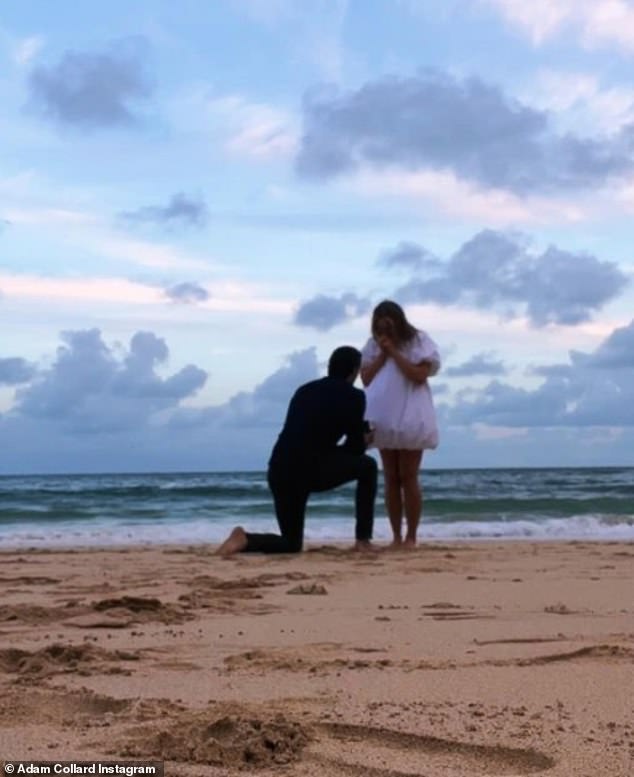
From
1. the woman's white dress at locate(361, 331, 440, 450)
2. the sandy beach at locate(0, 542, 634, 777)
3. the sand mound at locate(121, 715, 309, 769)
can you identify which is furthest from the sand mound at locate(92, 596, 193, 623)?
the woman's white dress at locate(361, 331, 440, 450)

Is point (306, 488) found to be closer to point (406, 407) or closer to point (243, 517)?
point (406, 407)

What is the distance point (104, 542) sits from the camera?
8906mm

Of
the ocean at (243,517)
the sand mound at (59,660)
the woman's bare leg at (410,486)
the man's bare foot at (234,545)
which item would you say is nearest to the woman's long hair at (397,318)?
the woman's bare leg at (410,486)

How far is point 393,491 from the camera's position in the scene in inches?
272

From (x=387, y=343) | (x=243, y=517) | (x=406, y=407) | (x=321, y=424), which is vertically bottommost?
(x=243, y=517)

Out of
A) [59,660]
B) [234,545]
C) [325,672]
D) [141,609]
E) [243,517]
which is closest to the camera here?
[325,672]

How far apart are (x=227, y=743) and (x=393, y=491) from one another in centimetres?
497

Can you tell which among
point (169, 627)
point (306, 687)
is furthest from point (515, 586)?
point (306, 687)

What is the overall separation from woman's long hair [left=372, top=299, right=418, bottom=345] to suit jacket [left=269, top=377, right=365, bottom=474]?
17.6 inches

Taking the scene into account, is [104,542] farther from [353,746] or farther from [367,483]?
[353,746]

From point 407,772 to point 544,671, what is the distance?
96cm

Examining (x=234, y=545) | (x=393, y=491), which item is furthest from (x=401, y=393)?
(x=234, y=545)

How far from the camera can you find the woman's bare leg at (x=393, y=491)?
22.2 feet

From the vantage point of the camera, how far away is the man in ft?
21.0
